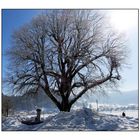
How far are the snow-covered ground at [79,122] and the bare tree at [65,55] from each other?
0.12 m

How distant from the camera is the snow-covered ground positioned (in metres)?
3.42

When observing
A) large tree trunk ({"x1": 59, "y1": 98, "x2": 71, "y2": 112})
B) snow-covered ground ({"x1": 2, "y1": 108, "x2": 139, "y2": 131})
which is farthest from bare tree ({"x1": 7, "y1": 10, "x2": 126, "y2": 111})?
snow-covered ground ({"x1": 2, "y1": 108, "x2": 139, "y2": 131})

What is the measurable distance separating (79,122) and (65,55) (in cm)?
74

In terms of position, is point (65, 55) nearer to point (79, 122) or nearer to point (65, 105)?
point (65, 105)

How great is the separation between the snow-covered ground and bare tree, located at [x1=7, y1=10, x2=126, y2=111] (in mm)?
121

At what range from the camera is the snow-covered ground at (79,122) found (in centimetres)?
342

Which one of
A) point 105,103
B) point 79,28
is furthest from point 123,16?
point 105,103

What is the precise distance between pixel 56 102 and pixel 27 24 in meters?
0.90

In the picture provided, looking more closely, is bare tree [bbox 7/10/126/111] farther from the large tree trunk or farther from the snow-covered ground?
the snow-covered ground

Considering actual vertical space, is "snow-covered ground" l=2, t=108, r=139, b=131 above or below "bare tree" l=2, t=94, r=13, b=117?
below

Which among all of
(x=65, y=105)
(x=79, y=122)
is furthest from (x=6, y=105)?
(x=79, y=122)

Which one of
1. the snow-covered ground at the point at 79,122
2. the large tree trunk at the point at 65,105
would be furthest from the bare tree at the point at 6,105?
the large tree trunk at the point at 65,105
